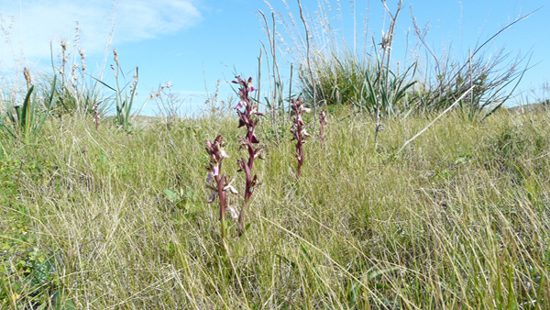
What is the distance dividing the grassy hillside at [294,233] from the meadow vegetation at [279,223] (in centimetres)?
1

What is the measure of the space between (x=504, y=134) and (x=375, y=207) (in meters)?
1.83

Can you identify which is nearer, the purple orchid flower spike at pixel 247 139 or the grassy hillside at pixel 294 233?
the grassy hillside at pixel 294 233

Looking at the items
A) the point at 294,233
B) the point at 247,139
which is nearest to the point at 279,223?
the point at 294,233

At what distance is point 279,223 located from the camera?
65.7 inches

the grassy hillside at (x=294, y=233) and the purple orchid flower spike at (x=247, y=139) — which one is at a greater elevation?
the purple orchid flower spike at (x=247, y=139)

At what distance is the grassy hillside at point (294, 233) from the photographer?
3.91 feet

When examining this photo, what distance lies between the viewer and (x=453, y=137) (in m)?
3.29

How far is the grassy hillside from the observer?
119cm

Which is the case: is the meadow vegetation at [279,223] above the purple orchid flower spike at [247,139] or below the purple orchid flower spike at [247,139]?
below

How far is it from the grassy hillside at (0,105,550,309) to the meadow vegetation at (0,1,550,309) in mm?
12

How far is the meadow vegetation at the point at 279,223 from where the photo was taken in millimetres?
1205

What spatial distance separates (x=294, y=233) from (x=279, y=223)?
19 centimetres

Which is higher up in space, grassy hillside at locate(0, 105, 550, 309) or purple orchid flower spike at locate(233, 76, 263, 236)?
purple orchid flower spike at locate(233, 76, 263, 236)

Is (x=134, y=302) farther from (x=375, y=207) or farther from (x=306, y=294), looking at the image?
(x=375, y=207)
